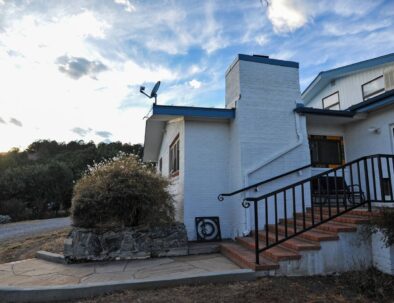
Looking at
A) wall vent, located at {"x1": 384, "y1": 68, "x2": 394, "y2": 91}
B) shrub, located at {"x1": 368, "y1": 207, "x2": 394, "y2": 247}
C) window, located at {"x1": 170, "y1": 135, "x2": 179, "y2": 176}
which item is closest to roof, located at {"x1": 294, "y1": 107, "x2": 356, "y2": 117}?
wall vent, located at {"x1": 384, "y1": 68, "x2": 394, "y2": 91}

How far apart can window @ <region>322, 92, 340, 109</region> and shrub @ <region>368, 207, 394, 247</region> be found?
730 centimetres

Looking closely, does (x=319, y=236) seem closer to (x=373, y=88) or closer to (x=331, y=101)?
(x=373, y=88)

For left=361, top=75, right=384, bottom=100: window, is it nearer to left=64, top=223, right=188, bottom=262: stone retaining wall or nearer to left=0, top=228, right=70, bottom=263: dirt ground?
left=64, top=223, right=188, bottom=262: stone retaining wall

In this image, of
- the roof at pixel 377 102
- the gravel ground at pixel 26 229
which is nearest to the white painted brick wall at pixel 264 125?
the roof at pixel 377 102

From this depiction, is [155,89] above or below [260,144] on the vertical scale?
above

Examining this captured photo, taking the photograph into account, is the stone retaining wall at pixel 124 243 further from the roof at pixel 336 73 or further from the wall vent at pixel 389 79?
the roof at pixel 336 73

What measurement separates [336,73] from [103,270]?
10375 millimetres

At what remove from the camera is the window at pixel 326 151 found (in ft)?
25.4

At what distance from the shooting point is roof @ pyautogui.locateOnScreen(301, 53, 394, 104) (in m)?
8.90

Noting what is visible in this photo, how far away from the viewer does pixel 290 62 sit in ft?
24.3

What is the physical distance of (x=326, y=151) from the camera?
7.91 metres

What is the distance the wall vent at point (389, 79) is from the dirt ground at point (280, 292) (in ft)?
21.1

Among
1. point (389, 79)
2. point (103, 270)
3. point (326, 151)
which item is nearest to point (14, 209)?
point (103, 270)

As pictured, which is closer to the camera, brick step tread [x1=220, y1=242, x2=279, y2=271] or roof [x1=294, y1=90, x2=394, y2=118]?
brick step tread [x1=220, y1=242, x2=279, y2=271]
